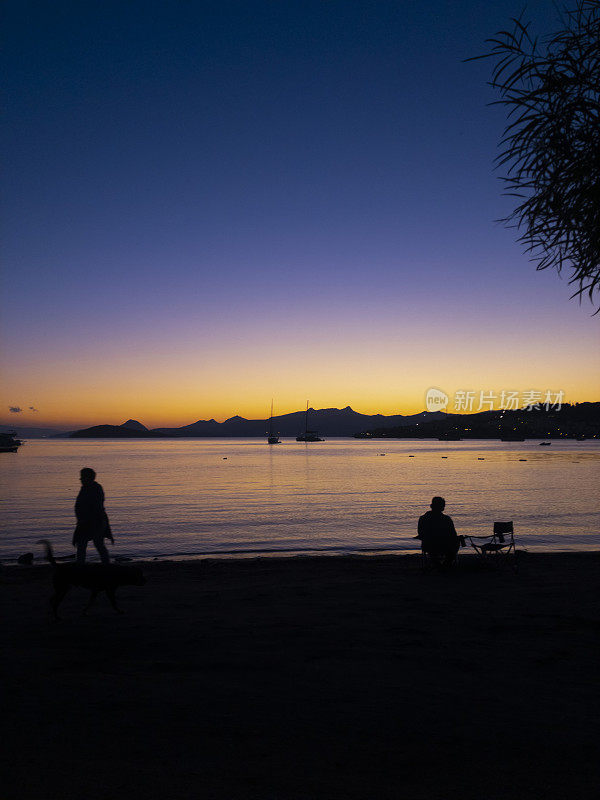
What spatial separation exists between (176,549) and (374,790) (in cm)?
1768

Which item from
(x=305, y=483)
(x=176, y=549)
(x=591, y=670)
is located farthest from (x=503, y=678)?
(x=305, y=483)

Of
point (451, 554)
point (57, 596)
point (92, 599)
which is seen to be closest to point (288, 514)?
point (451, 554)

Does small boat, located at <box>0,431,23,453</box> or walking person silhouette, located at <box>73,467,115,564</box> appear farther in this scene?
small boat, located at <box>0,431,23,453</box>

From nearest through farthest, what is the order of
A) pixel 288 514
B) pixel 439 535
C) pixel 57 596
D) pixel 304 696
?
pixel 304 696 → pixel 57 596 → pixel 439 535 → pixel 288 514

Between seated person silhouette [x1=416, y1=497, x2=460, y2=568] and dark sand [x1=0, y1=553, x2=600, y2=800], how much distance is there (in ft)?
6.64

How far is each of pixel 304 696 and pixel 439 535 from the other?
7609 mm

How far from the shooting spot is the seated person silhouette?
505 inches

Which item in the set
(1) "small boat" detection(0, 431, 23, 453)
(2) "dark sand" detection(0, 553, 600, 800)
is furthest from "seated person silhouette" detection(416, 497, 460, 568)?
(1) "small boat" detection(0, 431, 23, 453)

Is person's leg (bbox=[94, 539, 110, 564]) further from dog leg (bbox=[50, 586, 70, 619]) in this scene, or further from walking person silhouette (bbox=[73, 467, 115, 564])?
dog leg (bbox=[50, 586, 70, 619])

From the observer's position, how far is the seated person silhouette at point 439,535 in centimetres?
1282

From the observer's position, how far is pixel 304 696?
5.91 metres

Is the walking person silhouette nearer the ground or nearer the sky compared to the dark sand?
nearer the sky

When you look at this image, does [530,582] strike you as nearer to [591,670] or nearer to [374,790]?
[591,670]

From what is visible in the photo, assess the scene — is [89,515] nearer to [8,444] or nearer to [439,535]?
[439,535]
